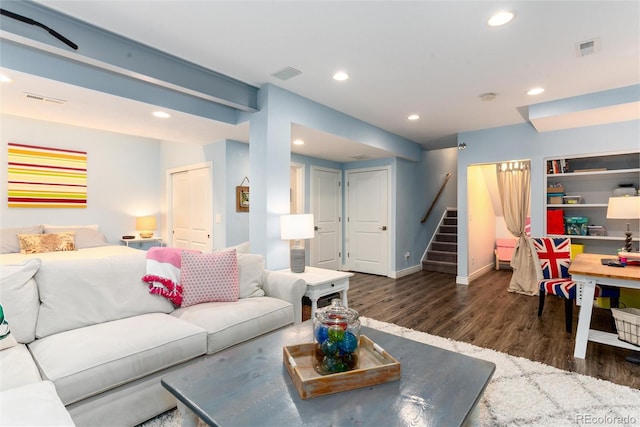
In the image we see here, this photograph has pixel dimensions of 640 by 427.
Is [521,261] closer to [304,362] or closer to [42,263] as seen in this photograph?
[304,362]

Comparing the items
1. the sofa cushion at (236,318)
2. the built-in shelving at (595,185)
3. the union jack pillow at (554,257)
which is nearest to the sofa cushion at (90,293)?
the sofa cushion at (236,318)

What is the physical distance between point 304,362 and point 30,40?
2644 mm

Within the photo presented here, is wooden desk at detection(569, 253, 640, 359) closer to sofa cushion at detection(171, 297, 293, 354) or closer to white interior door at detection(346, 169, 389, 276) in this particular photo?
sofa cushion at detection(171, 297, 293, 354)

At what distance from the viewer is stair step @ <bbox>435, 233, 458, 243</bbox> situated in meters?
6.83

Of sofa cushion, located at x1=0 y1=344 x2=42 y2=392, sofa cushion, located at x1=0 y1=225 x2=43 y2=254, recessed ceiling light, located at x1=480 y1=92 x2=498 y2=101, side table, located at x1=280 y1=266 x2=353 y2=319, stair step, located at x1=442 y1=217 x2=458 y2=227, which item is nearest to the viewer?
sofa cushion, located at x1=0 y1=344 x2=42 y2=392

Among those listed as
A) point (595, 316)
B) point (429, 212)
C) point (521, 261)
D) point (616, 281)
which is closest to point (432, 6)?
point (616, 281)

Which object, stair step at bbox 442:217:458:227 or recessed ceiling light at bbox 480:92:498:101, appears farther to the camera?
stair step at bbox 442:217:458:227

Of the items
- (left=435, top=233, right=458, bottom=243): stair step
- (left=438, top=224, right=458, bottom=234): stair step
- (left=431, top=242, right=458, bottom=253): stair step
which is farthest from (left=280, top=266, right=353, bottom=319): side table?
(left=438, top=224, right=458, bottom=234): stair step

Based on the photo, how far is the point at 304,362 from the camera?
4.83ft

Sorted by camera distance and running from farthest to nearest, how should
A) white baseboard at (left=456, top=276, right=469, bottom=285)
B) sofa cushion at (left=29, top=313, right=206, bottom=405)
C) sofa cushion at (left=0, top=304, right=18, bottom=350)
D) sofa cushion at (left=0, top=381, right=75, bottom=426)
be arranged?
white baseboard at (left=456, top=276, right=469, bottom=285), sofa cushion at (left=0, top=304, right=18, bottom=350), sofa cushion at (left=29, top=313, right=206, bottom=405), sofa cushion at (left=0, top=381, right=75, bottom=426)

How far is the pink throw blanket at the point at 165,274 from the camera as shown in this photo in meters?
2.31

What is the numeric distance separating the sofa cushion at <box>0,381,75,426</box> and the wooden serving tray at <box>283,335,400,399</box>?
0.80 meters

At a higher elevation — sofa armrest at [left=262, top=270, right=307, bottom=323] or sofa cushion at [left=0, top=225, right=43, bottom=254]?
sofa cushion at [left=0, top=225, right=43, bottom=254]

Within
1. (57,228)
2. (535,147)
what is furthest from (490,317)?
(57,228)
